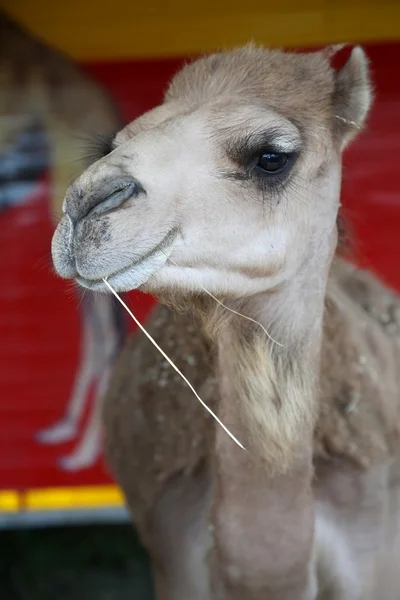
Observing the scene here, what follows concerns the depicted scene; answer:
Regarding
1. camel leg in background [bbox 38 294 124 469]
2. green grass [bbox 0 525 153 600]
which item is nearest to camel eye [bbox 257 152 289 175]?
camel leg in background [bbox 38 294 124 469]

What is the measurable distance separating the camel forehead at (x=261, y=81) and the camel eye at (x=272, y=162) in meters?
0.09

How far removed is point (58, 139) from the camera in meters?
Answer: 3.03

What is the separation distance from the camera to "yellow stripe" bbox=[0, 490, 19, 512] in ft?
10.6

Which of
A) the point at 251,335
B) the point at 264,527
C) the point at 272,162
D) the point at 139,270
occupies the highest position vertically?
the point at 272,162

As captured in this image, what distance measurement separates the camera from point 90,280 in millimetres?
1100

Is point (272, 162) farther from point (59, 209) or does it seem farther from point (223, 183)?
point (59, 209)

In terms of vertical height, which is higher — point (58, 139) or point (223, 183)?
point (223, 183)

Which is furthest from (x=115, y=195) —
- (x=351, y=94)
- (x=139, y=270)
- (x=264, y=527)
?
(x=264, y=527)

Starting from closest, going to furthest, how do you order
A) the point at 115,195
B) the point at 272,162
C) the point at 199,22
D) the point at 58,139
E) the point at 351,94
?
the point at 115,195, the point at 272,162, the point at 351,94, the point at 199,22, the point at 58,139

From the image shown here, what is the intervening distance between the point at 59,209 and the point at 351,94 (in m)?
1.67

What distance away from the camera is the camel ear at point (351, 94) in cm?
133

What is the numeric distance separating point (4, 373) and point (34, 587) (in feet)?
2.89

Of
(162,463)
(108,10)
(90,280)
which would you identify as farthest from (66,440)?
(90,280)

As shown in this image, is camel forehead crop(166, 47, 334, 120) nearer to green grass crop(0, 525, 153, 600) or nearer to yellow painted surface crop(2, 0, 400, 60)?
yellow painted surface crop(2, 0, 400, 60)
